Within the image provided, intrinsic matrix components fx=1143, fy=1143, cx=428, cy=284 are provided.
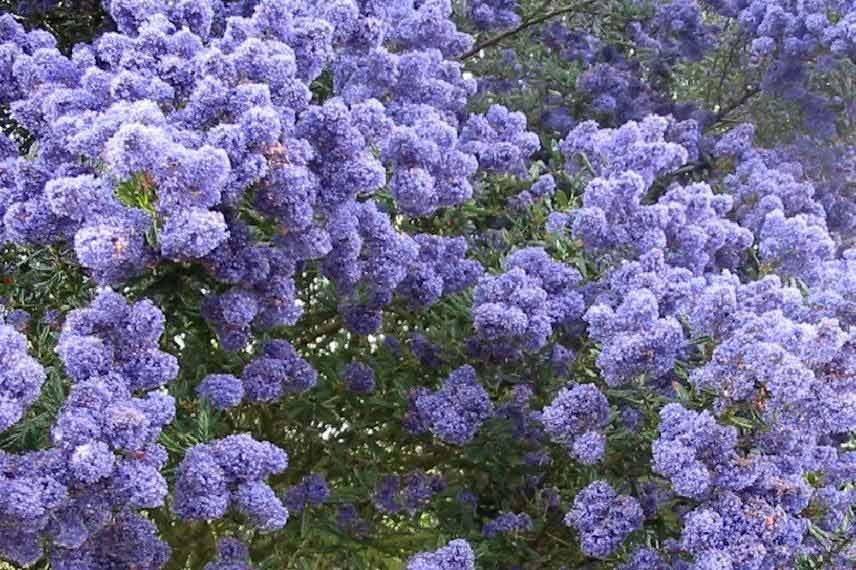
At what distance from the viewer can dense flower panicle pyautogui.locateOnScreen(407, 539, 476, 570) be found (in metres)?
3.70

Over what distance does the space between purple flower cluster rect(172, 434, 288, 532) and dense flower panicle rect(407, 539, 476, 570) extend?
73 cm

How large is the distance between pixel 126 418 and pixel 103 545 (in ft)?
1.59

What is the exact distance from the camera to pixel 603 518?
11.6ft

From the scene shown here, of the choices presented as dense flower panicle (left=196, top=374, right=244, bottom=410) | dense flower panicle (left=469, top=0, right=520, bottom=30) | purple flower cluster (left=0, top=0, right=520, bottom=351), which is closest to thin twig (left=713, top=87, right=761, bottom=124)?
dense flower panicle (left=469, top=0, right=520, bottom=30)

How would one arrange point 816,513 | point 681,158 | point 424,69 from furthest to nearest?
1. point 681,158
2. point 424,69
3. point 816,513

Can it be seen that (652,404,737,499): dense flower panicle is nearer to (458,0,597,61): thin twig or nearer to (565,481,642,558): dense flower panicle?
(565,481,642,558): dense flower panicle

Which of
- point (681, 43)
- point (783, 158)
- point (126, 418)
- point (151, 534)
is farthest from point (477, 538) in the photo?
point (681, 43)

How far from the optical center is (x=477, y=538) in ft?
13.9

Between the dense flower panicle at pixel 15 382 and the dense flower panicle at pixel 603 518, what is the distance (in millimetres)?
1696

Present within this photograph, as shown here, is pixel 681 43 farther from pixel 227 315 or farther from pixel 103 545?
pixel 103 545

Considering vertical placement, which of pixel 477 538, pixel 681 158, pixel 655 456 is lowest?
pixel 477 538

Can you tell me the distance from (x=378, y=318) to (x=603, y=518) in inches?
45.8

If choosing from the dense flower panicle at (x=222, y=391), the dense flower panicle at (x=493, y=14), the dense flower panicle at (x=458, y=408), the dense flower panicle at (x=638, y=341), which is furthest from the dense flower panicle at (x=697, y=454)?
the dense flower panicle at (x=493, y=14)

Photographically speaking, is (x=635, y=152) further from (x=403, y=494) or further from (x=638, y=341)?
(x=403, y=494)
